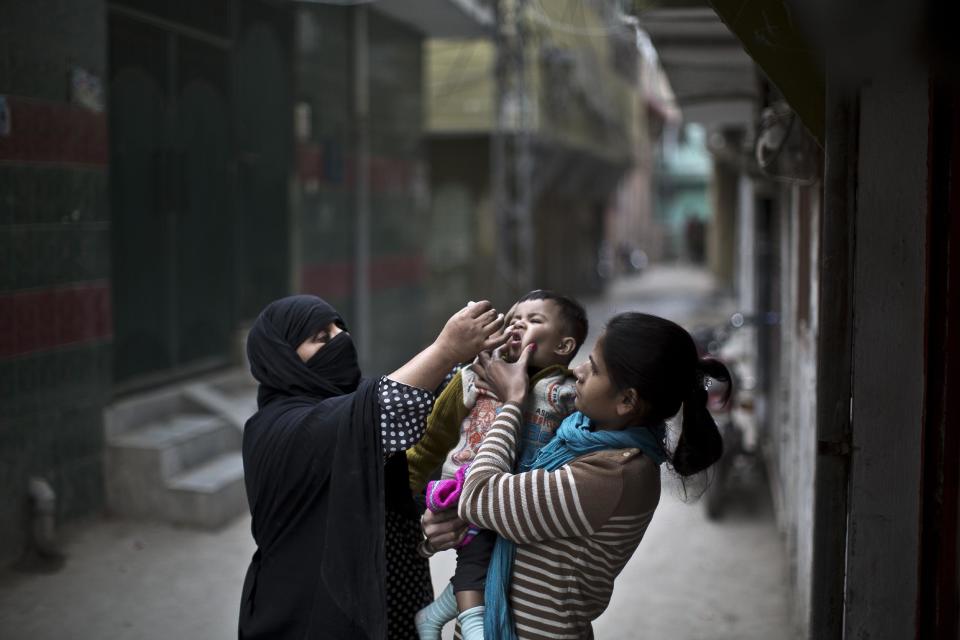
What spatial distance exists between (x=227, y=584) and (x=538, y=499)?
3.89 meters

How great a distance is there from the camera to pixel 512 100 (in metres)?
15.6

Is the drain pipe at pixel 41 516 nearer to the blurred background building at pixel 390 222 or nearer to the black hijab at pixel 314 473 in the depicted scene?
the blurred background building at pixel 390 222

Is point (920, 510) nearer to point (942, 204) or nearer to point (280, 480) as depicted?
point (942, 204)

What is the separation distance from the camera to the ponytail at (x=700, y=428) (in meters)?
2.30

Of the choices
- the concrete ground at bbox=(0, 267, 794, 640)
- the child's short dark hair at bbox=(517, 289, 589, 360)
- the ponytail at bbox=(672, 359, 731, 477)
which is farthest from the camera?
the concrete ground at bbox=(0, 267, 794, 640)

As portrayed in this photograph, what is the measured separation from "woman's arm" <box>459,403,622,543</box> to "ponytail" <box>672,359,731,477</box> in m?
0.24

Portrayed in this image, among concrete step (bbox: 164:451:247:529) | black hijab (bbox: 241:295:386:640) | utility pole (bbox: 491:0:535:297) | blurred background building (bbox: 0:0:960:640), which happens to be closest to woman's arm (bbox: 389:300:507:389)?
black hijab (bbox: 241:295:386:640)

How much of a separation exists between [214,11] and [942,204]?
279 inches

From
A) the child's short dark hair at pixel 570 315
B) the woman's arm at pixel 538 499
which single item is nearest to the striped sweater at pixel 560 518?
the woman's arm at pixel 538 499

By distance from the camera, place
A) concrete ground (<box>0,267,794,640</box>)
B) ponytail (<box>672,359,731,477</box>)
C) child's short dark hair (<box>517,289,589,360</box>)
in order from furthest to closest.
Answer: concrete ground (<box>0,267,794,640</box>) < child's short dark hair (<box>517,289,589,360</box>) < ponytail (<box>672,359,731,477</box>)

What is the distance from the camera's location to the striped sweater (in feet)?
7.11

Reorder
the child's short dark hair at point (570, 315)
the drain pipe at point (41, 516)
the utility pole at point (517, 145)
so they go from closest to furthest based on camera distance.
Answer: the child's short dark hair at point (570, 315), the drain pipe at point (41, 516), the utility pole at point (517, 145)

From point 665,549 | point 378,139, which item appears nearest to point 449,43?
point 378,139

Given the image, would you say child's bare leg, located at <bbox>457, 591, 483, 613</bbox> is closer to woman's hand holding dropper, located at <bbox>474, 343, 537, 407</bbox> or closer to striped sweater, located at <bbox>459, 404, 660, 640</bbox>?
striped sweater, located at <bbox>459, 404, 660, 640</bbox>
